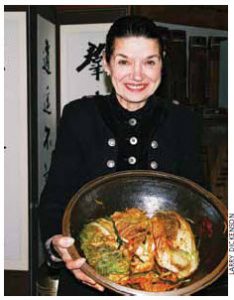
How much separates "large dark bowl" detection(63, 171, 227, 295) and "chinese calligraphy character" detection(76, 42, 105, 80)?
1.17 meters

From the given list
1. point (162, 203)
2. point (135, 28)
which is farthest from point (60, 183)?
point (135, 28)

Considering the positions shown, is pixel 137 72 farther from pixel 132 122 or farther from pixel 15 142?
pixel 15 142

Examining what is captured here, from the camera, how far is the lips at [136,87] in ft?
2.91

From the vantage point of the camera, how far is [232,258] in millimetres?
866

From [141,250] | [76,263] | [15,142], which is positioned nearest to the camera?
[76,263]

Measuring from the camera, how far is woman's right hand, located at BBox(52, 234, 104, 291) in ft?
2.39

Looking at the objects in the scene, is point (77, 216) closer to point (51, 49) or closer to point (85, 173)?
point (85, 173)

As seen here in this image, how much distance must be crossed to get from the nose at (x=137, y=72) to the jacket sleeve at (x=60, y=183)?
0.16 m

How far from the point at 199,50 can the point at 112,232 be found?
5.18 feet

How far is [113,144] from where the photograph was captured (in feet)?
2.97

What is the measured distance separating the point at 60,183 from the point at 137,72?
0.26 metres

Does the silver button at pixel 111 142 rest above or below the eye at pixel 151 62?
below

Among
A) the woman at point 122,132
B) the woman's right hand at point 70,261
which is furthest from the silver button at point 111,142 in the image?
the woman's right hand at point 70,261

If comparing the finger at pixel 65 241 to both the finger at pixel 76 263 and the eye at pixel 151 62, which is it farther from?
the eye at pixel 151 62
